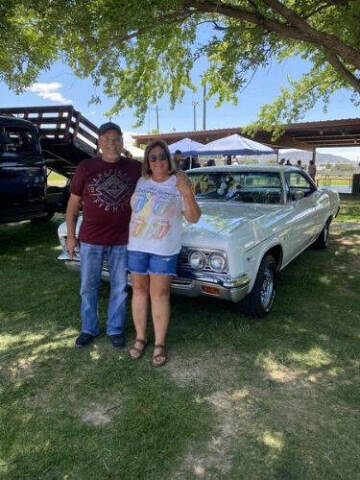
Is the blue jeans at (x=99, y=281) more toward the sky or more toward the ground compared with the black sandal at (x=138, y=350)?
more toward the sky

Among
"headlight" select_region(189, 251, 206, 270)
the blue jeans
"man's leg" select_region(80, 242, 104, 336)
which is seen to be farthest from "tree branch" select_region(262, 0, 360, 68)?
"man's leg" select_region(80, 242, 104, 336)

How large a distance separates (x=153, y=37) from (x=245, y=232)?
435cm

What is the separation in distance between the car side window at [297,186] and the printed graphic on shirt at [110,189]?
251 cm

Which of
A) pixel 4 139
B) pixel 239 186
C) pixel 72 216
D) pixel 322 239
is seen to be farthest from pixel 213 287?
pixel 4 139

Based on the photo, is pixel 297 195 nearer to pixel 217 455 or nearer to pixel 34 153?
pixel 217 455

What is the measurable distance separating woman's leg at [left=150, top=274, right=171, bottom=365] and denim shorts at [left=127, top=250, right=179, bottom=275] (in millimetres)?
53

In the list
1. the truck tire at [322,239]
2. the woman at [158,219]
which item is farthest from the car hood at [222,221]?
the truck tire at [322,239]

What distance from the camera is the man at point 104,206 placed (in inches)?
129

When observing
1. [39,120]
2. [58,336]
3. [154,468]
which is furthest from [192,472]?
[39,120]

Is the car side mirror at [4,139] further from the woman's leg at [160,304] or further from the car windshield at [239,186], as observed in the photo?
the woman's leg at [160,304]

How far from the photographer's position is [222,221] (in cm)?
398

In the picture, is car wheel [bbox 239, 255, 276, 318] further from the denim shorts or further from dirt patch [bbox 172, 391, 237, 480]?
dirt patch [bbox 172, 391, 237, 480]

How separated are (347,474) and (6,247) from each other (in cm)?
692

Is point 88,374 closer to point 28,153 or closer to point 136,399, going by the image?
point 136,399
